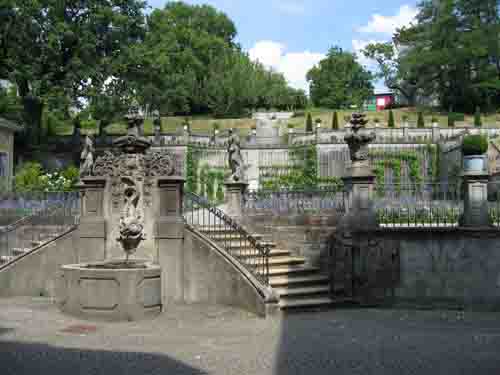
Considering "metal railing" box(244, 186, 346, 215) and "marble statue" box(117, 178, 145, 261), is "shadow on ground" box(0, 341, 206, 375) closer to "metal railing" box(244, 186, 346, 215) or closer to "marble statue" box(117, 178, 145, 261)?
"marble statue" box(117, 178, 145, 261)

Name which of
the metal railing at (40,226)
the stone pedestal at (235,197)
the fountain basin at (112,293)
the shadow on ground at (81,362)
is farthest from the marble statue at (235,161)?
the shadow on ground at (81,362)

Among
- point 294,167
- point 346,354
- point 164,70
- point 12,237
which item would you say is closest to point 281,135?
point 294,167

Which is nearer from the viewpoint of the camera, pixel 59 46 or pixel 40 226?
pixel 40 226

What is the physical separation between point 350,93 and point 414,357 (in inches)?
3075

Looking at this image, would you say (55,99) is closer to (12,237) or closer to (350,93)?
(12,237)

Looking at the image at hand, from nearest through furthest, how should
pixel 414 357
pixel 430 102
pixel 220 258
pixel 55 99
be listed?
pixel 414 357 < pixel 220 258 < pixel 55 99 < pixel 430 102

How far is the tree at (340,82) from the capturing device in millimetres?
80688

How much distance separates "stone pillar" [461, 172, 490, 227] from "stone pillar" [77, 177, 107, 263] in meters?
8.46

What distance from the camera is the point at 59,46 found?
32.9 meters

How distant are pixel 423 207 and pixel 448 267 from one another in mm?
1596

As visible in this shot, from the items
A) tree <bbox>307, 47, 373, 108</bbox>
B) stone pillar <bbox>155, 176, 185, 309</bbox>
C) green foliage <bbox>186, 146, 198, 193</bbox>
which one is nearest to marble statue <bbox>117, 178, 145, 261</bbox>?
stone pillar <bbox>155, 176, 185, 309</bbox>

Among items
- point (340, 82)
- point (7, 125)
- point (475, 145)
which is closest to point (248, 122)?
point (340, 82)

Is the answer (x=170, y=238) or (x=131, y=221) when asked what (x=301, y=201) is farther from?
(x=131, y=221)

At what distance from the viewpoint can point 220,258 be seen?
446 inches
